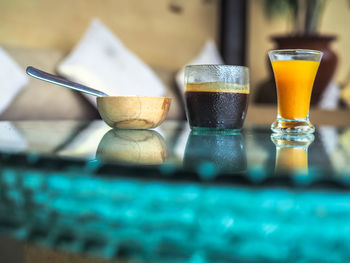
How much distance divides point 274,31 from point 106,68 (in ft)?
8.53

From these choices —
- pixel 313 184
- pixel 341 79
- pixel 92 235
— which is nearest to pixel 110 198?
pixel 92 235

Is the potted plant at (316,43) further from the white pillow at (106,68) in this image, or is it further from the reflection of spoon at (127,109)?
the reflection of spoon at (127,109)

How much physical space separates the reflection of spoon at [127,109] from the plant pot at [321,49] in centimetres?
277

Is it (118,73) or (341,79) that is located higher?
(118,73)

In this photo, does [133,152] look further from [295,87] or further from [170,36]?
[170,36]

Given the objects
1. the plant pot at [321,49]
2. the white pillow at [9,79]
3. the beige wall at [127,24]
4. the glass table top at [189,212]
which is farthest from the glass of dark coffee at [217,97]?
the plant pot at [321,49]

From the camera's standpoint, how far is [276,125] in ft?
3.17

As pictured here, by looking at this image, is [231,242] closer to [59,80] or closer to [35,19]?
[59,80]

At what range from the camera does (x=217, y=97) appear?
96 cm

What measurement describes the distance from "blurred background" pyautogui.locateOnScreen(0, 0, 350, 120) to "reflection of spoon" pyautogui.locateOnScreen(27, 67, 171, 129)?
1302 mm

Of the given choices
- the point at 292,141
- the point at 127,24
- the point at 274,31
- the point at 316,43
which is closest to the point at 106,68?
the point at 127,24

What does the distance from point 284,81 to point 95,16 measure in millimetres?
2376

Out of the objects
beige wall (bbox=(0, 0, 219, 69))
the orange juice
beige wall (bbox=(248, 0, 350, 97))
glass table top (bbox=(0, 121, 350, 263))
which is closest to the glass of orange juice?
the orange juice

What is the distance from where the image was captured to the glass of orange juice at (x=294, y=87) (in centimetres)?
95
